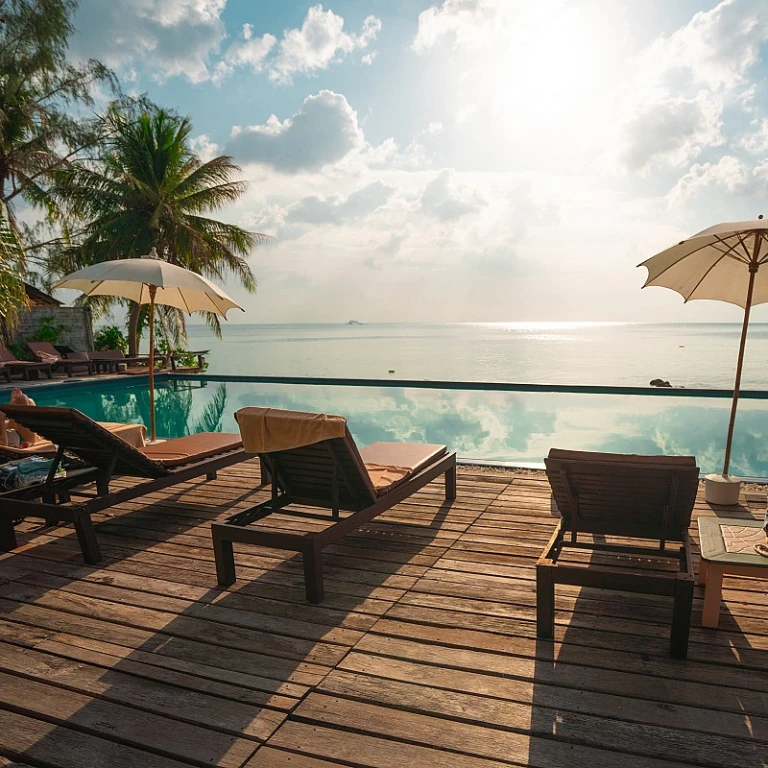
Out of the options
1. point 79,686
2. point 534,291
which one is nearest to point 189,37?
point 79,686

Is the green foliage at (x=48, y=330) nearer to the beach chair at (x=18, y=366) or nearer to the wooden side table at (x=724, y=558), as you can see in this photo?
the beach chair at (x=18, y=366)

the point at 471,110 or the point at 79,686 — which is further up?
the point at 471,110

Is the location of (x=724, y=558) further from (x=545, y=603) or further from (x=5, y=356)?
(x=5, y=356)

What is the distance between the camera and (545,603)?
2.44 meters

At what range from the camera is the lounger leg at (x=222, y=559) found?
119 inches

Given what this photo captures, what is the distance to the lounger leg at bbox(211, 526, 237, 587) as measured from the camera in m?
3.03

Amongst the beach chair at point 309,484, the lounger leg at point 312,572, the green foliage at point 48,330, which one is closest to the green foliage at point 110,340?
the green foliage at point 48,330

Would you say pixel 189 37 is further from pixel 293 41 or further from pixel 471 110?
pixel 471 110

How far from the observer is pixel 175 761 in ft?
5.87

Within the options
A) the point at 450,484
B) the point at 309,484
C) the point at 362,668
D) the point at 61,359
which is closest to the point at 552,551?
the point at 362,668

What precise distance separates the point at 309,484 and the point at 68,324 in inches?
724

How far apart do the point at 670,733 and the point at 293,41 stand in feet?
36.2

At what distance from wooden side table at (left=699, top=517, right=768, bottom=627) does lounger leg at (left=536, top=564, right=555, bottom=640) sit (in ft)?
2.14

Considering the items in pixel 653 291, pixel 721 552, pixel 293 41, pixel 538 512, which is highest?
pixel 293 41
